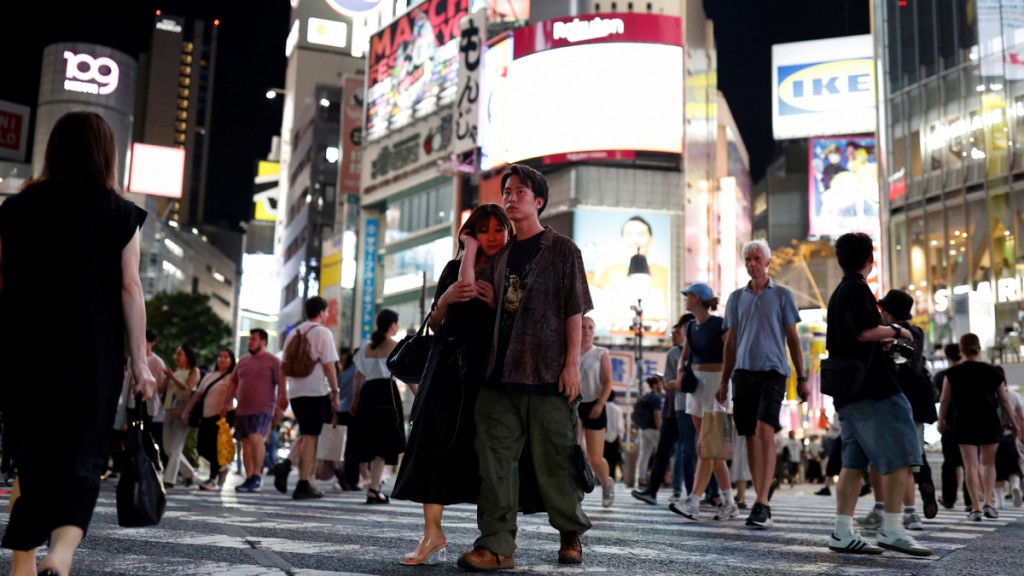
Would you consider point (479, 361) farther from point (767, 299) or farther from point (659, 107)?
point (659, 107)

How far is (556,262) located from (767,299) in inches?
118

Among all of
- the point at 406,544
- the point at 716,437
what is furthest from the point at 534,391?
the point at 716,437

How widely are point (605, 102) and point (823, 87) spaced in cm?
1964

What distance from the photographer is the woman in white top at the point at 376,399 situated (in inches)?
370

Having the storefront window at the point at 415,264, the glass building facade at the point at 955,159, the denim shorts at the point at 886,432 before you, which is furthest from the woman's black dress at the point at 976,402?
the storefront window at the point at 415,264

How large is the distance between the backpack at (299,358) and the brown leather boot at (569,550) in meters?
5.55

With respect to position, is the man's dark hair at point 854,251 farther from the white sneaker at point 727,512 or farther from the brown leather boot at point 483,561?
the white sneaker at point 727,512

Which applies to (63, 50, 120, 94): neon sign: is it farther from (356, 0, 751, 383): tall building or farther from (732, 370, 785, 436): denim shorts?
(732, 370, 785, 436): denim shorts

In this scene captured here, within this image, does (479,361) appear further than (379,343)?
No

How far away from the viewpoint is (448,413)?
4621 mm

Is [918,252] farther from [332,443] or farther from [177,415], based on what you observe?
[177,415]

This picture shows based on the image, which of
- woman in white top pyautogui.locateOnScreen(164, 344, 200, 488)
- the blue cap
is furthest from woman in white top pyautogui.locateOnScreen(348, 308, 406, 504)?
woman in white top pyautogui.locateOnScreen(164, 344, 200, 488)

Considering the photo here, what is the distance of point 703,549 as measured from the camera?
5.36m

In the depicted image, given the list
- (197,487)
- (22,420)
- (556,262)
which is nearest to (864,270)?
(556,262)
